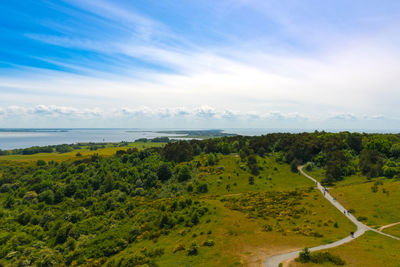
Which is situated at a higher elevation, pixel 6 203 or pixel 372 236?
pixel 372 236

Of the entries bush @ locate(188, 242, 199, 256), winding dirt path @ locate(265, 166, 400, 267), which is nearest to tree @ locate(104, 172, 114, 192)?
bush @ locate(188, 242, 199, 256)

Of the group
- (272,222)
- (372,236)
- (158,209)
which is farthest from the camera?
(158,209)

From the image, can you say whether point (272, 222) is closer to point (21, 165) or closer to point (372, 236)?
point (372, 236)

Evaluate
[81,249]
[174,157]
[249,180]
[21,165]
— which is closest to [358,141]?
[249,180]

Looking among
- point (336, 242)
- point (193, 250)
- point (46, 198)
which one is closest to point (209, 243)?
point (193, 250)

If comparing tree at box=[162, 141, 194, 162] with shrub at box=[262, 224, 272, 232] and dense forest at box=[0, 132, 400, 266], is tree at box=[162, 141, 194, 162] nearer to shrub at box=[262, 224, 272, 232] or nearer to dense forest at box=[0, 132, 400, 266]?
dense forest at box=[0, 132, 400, 266]

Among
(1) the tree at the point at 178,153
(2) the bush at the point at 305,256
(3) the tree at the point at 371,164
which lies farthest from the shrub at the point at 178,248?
(1) the tree at the point at 178,153
